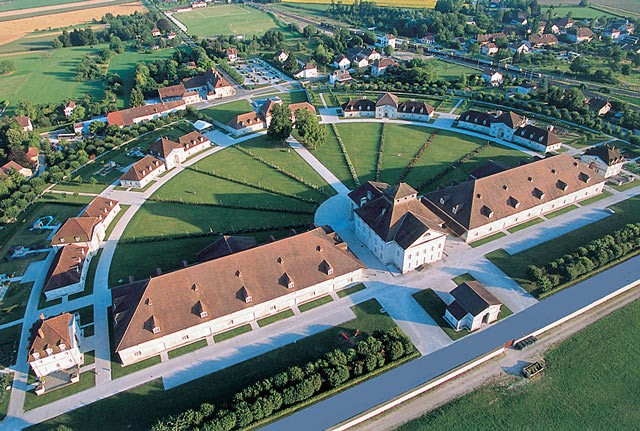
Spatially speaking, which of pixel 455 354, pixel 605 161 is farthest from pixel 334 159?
pixel 605 161

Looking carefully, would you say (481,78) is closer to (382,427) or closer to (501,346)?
(501,346)

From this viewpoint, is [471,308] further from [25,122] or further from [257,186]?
[25,122]

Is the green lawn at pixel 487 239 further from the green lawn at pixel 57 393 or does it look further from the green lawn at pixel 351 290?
the green lawn at pixel 57 393

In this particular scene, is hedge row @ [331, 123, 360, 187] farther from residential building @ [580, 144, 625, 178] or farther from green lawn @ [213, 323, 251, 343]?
residential building @ [580, 144, 625, 178]

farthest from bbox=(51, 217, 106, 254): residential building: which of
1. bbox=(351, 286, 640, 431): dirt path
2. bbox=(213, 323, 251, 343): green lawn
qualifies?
bbox=(351, 286, 640, 431): dirt path

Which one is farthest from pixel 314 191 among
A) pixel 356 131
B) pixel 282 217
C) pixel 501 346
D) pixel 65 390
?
pixel 65 390

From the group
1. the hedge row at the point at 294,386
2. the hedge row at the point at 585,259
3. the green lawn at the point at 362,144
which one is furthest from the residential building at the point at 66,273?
the hedge row at the point at 585,259
